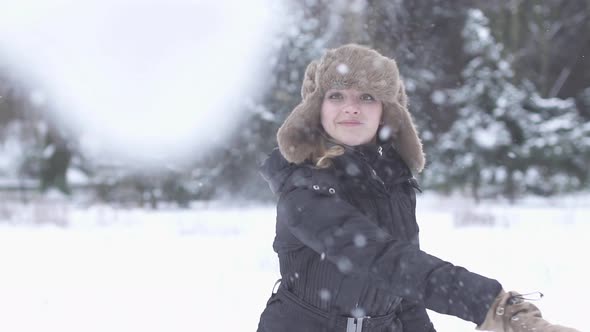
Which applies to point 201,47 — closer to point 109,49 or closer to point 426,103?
point 109,49

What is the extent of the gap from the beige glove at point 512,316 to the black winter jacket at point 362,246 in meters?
0.02

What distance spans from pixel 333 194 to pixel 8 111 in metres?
14.9

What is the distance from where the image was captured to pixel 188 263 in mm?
7164

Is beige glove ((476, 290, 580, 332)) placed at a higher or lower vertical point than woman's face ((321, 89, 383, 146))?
lower

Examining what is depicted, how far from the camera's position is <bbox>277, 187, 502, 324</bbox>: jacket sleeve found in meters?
1.35

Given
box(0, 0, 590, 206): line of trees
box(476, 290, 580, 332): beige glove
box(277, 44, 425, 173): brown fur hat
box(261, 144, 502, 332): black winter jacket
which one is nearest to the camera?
box(476, 290, 580, 332): beige glove

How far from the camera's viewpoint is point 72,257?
7.61 m

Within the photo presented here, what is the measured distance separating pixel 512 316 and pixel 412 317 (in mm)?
772

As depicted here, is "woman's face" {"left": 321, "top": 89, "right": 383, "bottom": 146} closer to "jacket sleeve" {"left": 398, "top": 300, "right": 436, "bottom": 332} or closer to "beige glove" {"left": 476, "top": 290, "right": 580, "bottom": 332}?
"jacket sleeve" {"left": 398, "top": 300, "right": 436, "bottom": 332}

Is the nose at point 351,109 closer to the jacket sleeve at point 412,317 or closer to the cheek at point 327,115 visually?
the cheek at point 327,115

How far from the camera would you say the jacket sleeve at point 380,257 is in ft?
4.42

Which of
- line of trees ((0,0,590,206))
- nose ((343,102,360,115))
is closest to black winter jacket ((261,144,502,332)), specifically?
nose ((343,102,360,115))

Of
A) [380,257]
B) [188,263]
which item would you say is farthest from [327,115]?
[188,263]

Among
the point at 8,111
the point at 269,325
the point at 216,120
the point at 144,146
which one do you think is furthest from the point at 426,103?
the point at 269,325
